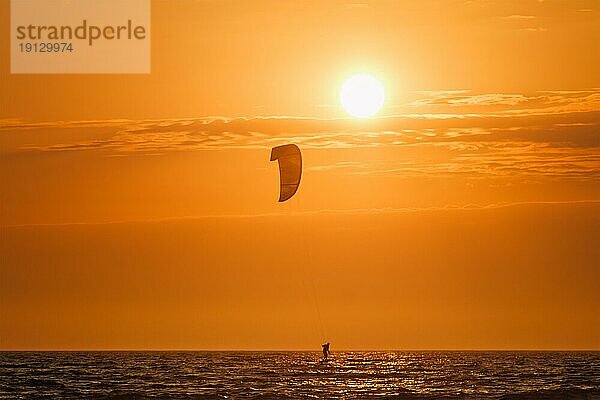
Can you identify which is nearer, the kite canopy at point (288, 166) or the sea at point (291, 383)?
the kite canopy at point (288, 166)

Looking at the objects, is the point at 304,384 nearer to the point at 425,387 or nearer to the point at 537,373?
the point at 425,387

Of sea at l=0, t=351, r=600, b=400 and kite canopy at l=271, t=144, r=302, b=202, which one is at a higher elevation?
kite canopy at l=271, t=144, r=302, b=202

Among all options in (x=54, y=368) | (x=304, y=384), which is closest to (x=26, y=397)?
(x=304, y=384)

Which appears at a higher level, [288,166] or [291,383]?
[288,166]

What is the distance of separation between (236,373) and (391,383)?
1454cm

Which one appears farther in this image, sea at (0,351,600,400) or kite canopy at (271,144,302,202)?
sea at (0,351,600,400)

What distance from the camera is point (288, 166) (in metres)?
45.5

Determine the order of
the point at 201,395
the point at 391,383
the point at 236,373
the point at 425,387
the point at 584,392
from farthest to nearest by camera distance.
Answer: the point at 236,373 < the point at 391,383 < the point at 425,387 < the point at 201,395 < the point at 584,392

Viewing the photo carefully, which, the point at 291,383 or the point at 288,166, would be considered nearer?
the point at 288,166

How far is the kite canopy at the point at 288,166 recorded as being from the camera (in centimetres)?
4509

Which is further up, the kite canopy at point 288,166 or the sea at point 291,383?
the kite canopy at point 288,166

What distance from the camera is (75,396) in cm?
5153

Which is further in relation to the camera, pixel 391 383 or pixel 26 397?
pixel 391 383

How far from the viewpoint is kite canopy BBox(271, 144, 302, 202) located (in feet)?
148
